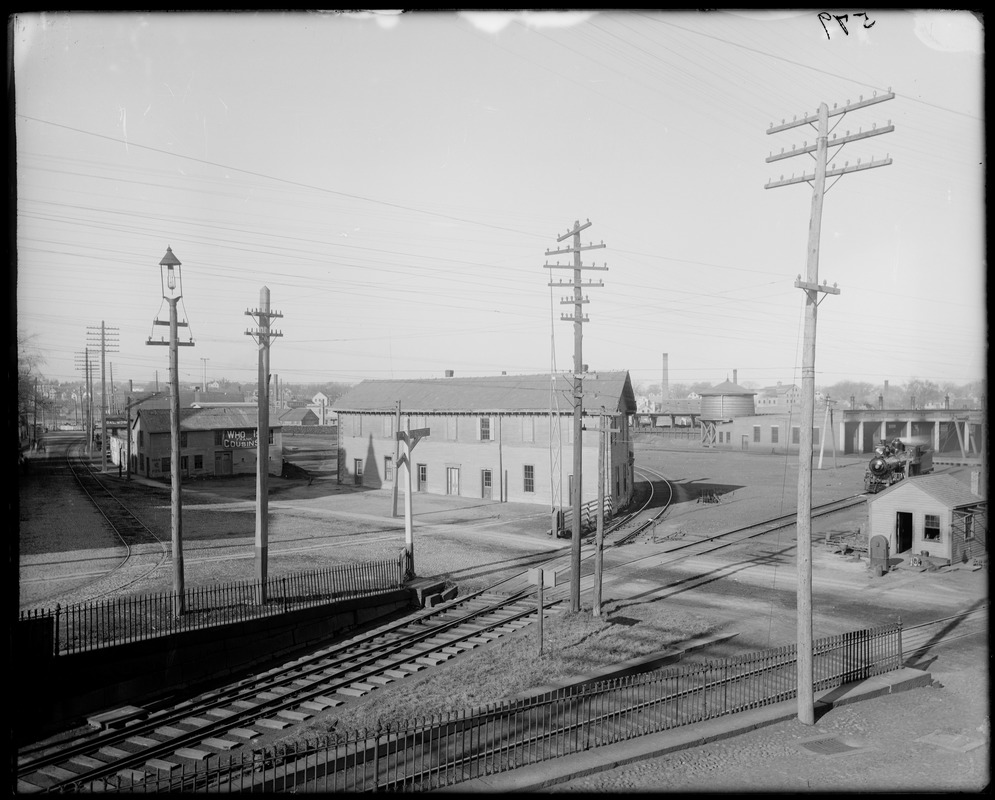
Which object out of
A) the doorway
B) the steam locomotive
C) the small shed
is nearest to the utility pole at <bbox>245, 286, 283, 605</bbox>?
the small shed

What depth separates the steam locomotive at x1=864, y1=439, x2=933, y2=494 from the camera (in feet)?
118

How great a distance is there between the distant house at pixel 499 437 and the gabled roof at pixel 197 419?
10.00m

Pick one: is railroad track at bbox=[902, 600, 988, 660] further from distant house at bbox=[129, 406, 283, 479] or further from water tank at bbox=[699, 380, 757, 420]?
water tank at bbox=[699, 380, 757, 420]

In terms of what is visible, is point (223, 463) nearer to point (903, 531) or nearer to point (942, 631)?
point (903, 531)

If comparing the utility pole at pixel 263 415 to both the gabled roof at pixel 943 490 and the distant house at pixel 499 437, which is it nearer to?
the distant house at pixel 499 437

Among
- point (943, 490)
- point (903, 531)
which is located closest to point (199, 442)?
point (903, 531)

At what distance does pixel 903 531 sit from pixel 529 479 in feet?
63.9

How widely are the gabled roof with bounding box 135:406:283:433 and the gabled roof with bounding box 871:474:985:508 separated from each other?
1718 inches

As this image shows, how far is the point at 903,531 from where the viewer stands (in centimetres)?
2700

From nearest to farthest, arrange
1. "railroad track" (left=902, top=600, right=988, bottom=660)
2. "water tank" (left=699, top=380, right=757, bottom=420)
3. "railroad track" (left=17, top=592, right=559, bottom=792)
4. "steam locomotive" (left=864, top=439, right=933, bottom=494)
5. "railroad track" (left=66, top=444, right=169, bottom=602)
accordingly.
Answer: "railroad track" (left=17, top=592, right=559, bottom=792) → "railroad track" (left=902, top=600, right=988, bottom=660) → "railroad track" (left=66, top=444, right=169, bottom=602) → "steam locomotive" (left=864, top=439, right=933, bottom=494) → "water tank" (left=699, top=380, right=757, bottom=420)

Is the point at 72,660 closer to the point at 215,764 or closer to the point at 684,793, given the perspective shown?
the point at 215,764

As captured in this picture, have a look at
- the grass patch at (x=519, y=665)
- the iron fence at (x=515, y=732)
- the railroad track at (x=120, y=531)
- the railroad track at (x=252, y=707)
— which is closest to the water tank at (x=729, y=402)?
the railroad track at (x=120, y=531)

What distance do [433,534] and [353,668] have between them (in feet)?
53.0

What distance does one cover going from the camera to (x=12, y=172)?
697 centimetres
